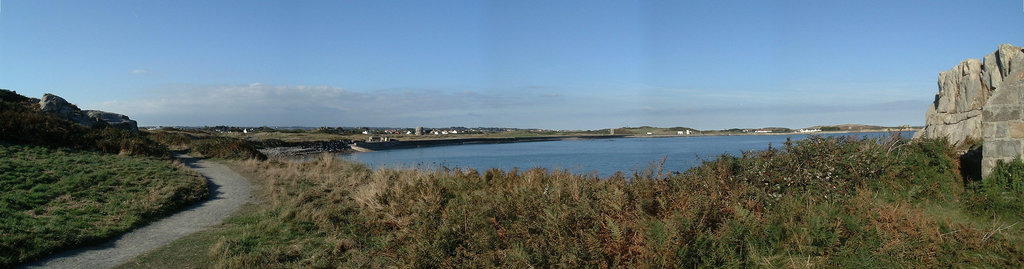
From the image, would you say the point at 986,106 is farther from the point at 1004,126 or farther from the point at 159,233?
the point at 159,233

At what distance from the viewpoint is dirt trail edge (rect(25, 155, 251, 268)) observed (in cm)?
691

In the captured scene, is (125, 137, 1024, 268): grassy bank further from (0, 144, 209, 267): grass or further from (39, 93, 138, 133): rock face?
(39, 93, 138, 133): rock face

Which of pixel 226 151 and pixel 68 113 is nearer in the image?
pixel 226 151

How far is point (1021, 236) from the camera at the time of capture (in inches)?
199

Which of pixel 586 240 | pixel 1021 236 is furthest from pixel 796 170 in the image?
pixel 586 240

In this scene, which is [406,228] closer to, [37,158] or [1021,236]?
[1021,236]

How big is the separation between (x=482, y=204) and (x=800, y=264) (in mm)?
4032

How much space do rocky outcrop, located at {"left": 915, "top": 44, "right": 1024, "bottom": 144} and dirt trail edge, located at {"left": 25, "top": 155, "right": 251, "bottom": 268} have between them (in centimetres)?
1395

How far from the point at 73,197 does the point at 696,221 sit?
11.7m

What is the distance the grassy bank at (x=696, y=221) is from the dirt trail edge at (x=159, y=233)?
20.2 inches

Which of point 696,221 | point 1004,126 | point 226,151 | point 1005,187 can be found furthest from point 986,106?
point 226,151

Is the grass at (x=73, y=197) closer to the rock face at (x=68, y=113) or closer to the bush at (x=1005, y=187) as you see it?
the bush at (x=1005, y=187)

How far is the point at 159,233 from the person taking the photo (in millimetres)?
8703

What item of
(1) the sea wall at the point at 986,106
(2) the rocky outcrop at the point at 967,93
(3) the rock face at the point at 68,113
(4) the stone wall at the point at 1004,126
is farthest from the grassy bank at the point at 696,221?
(3) the rock face at the point at 68,113
